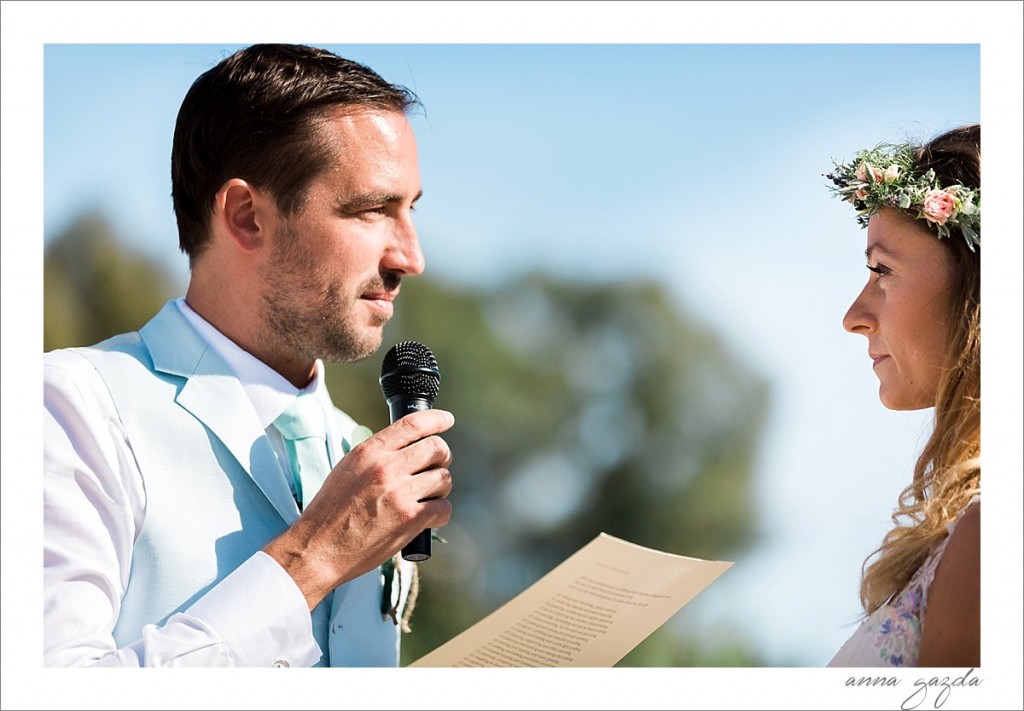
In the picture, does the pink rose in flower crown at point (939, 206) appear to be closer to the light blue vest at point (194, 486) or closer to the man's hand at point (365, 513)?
Result: the man's hand at point (365, 513)

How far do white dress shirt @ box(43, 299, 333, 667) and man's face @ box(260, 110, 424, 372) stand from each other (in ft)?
1.88

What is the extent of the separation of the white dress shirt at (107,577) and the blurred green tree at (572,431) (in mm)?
11295

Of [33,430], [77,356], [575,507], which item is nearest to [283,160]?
[77,356]

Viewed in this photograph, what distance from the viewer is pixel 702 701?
9.62 feet

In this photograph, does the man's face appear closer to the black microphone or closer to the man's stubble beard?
the man's stubble beard

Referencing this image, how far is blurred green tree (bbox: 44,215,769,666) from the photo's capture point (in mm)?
15242

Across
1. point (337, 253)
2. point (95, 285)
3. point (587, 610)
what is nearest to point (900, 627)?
point (587, 610)

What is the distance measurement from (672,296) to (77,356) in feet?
50.6

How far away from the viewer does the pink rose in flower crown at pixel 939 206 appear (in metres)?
3.02

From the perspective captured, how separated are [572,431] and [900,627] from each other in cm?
1464

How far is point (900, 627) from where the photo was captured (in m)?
2.75

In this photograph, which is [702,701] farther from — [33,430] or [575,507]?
[575,507]

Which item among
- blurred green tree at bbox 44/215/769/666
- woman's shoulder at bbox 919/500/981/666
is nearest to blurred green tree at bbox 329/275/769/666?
blurred green tree at bbox 44/215/769/666

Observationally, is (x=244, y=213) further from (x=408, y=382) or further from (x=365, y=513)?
(x=365, y=513)
